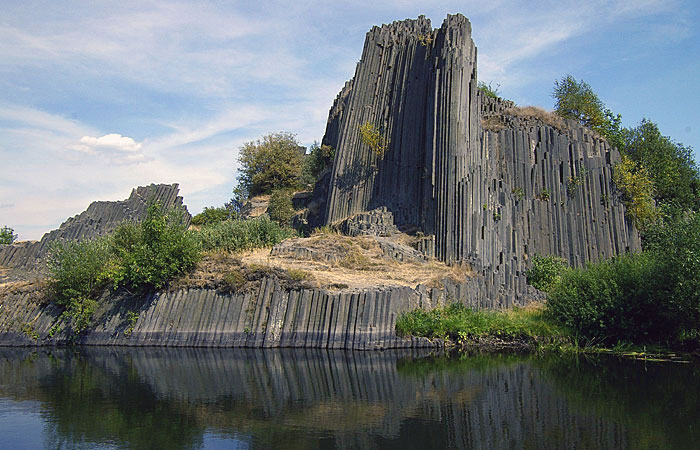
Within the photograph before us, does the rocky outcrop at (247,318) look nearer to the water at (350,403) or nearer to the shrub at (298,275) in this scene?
the shrub at (298,275)

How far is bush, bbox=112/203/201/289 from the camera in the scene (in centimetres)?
2745

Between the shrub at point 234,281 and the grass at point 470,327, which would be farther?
the shrub at point 234,281

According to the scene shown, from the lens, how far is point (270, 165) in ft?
164

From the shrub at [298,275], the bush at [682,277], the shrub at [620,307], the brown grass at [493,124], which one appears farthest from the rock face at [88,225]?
the bush at [682,277]

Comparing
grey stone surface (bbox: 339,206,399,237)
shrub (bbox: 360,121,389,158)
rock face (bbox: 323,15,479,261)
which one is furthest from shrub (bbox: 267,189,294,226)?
grey stone surface (bbox: 339,206,399,237)

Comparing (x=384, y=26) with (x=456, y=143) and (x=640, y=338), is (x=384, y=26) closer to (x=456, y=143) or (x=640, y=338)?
(x=456, y=143)

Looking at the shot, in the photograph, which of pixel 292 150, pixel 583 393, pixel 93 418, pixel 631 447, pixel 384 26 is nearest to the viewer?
pixel 631 447

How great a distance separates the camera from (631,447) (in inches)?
481

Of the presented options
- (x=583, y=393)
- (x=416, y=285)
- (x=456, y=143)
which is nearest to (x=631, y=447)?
(x=583, y=393)

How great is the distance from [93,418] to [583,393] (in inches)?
452

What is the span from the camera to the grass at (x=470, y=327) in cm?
2395

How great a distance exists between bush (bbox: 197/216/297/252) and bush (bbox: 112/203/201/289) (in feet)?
9.63

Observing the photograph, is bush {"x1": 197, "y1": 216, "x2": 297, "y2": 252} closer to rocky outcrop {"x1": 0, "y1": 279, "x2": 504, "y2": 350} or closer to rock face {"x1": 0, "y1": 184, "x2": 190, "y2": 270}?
rock face {"x1": 0, "y1": 184, "x2": 190, "y2": 270}

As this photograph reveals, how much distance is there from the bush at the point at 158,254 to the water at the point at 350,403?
198 inches
